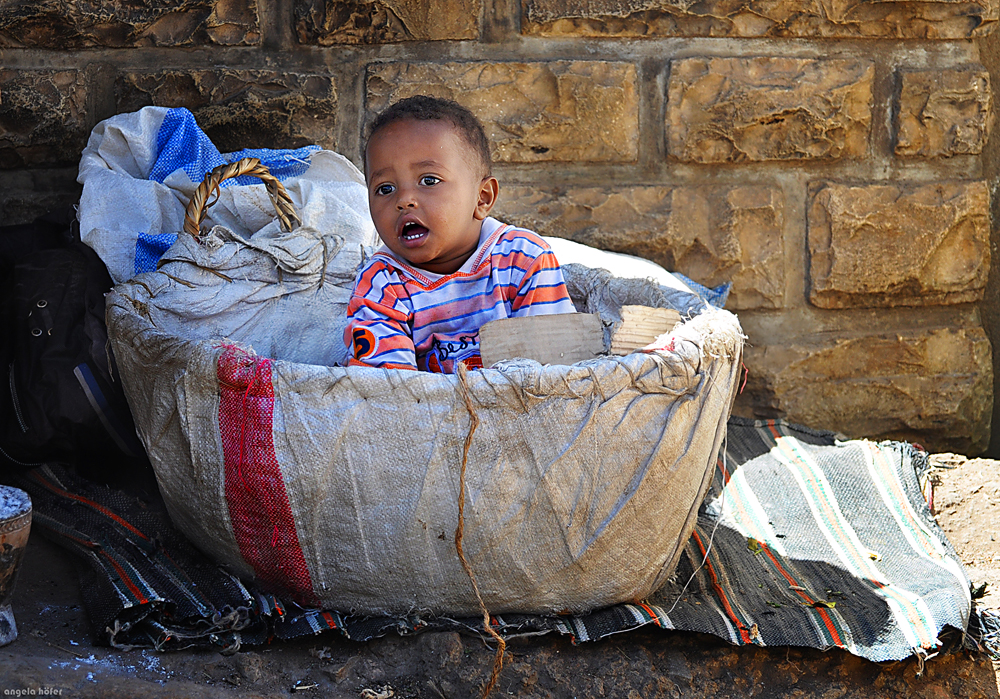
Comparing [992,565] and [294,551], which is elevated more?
[294,551]

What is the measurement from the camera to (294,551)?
147 centimetres

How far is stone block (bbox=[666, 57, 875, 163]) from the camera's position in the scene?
235 cm

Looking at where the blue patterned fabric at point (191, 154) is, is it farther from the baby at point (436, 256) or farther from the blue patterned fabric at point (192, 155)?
the baby at point (436, 256)

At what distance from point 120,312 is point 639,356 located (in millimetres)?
927

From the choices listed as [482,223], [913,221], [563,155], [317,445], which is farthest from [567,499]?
[913,221]

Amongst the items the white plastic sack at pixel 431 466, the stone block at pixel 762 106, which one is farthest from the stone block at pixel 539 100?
the white plastic sack at pixel 431 466

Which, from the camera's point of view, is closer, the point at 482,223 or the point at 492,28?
the point at 482,223

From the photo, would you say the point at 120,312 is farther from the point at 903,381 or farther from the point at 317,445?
the point at 903,381

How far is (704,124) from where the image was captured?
2.37 m

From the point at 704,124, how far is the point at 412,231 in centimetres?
100

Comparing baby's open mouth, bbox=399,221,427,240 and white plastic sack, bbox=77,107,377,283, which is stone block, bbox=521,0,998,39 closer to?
white plastic sack, bbox=77,107,377,283

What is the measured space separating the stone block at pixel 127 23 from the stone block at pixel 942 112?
65.6 inches

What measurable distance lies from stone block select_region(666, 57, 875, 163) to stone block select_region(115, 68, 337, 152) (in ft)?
2.93

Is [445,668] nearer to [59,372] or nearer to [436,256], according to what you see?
[436,256]
